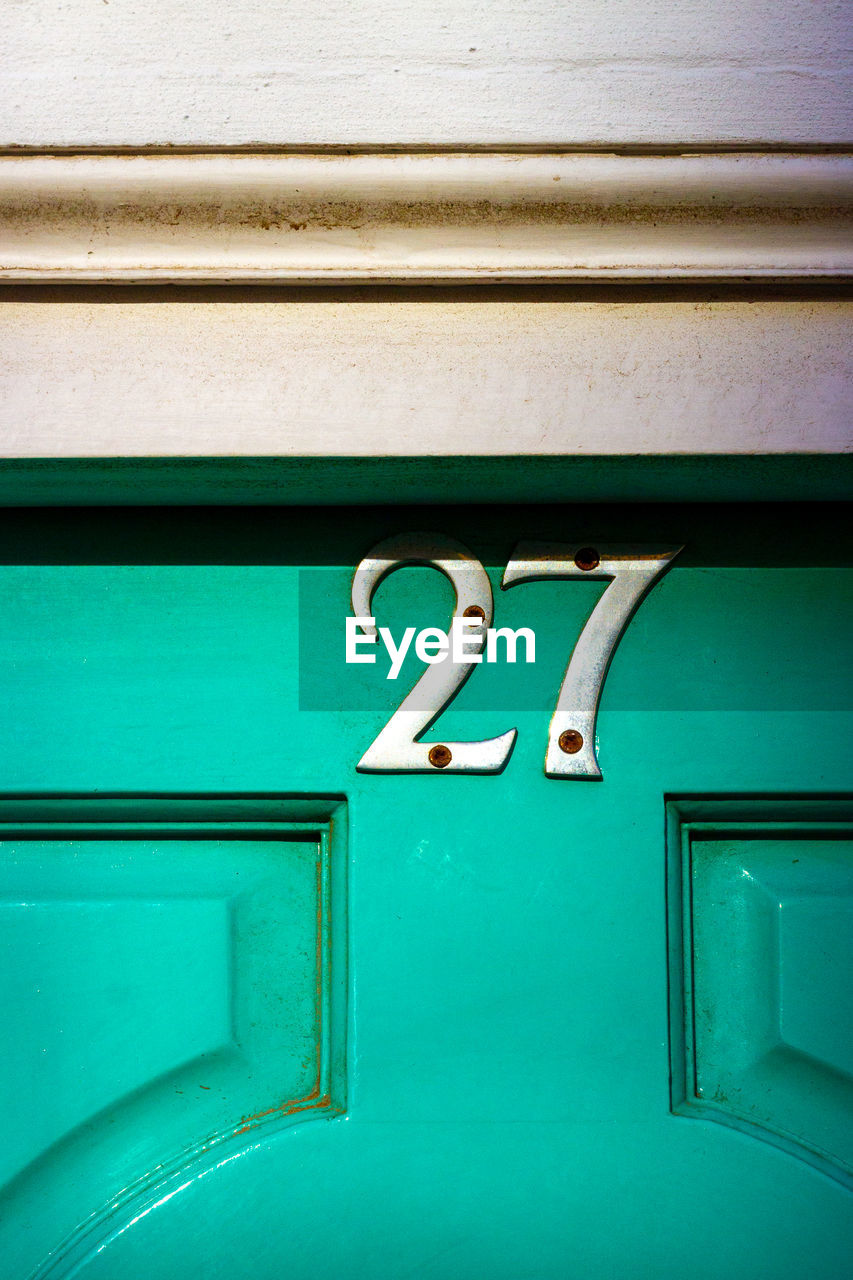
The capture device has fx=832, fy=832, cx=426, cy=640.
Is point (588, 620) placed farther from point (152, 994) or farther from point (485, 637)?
point (152, 994)

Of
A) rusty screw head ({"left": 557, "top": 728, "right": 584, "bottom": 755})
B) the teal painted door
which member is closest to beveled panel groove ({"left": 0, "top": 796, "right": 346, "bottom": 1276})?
the teal painted door

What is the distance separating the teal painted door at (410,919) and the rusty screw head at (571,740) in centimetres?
2

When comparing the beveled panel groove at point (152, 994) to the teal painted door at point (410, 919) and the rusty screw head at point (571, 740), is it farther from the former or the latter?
the rusty screw head at point (571, 740)

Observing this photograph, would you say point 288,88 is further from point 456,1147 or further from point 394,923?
point 456,1147

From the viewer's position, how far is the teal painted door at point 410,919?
66 centimetres

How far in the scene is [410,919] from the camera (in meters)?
0.69

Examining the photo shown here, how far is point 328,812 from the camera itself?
71cm

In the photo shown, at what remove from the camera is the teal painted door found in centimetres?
66

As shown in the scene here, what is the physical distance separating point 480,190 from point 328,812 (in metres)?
0.50

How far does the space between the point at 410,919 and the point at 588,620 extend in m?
0.29

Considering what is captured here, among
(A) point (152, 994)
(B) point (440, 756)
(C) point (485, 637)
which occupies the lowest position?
(A) point (152, 994)

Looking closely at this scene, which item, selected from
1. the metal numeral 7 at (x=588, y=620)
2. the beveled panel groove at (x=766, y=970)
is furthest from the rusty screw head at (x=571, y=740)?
the beveled panel groove at (x=766, y=970)

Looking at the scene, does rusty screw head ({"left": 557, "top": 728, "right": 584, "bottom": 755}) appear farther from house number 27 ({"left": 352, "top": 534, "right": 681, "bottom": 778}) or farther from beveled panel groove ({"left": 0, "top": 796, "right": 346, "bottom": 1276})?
beveled panel groove ({"left": 0, "top": 796, "right": 346, "bottom": 1276})

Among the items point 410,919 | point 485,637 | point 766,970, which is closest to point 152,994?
point 410,919
